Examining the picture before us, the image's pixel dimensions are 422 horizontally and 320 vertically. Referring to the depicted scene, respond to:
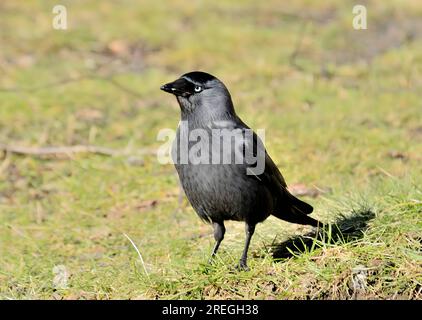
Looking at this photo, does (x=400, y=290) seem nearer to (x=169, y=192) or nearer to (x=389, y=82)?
(x=169, y=192)

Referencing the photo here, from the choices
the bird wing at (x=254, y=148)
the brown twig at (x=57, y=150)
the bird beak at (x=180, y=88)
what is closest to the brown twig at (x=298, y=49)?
the brown twig at (x=57, y=150)

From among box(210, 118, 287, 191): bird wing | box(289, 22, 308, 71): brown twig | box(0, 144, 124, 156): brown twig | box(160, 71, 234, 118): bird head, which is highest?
box(289, 22, 308, 71): brown twig

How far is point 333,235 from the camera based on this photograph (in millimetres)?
4910

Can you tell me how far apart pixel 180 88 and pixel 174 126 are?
10.9 feet

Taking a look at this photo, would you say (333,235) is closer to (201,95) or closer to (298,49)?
Result: (201,95)

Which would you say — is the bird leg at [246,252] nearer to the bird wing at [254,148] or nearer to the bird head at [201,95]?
the bird wing at [254,148]

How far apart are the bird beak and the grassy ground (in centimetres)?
96

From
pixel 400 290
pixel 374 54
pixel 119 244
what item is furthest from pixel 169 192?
pixel 374 54

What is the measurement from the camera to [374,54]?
33.4ft

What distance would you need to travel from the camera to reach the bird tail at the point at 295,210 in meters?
5.02

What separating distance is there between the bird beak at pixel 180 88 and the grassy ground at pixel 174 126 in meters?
0.96

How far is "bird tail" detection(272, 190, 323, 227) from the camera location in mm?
5020

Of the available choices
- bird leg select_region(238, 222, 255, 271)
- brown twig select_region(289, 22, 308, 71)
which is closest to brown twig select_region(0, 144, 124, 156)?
bird leg select_region(238, 222, 255, 271)

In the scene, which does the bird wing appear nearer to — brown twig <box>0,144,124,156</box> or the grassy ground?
the grassy ground
